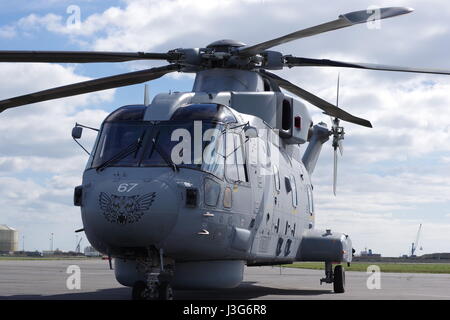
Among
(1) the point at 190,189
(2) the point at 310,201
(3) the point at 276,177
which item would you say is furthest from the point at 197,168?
(2) the point at 310,201

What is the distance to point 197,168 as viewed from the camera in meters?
12.4

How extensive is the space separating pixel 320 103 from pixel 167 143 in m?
7.50

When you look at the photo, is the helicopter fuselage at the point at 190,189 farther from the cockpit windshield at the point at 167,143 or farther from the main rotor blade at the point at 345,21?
the main rotor blade at the point at 345,21

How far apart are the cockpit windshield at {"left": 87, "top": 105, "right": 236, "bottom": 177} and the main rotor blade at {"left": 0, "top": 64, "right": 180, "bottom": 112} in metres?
2.54

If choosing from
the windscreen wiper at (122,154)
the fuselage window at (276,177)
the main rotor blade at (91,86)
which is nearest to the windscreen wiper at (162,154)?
the windscreen wiper at (122,154)

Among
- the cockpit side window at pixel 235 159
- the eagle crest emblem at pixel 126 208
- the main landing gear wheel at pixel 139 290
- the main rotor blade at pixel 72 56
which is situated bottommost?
the main landing gear wheel at pixel 139 290

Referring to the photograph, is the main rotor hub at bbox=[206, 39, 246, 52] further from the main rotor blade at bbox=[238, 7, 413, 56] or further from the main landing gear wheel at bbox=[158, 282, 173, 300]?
the main landing gear wheel at bbox=[158, 282, 173, 300]

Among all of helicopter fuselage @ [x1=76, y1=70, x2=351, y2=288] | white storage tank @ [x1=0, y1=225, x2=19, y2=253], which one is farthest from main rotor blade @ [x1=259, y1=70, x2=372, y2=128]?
white storage tank @ [x1=0, y1=225, x2=19, y2=253]

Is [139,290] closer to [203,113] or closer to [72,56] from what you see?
[203,113]

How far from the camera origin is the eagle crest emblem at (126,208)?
11.3 m

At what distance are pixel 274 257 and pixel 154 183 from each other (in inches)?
211

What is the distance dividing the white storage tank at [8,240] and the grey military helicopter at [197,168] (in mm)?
148502

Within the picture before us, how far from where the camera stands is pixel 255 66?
16500mm
